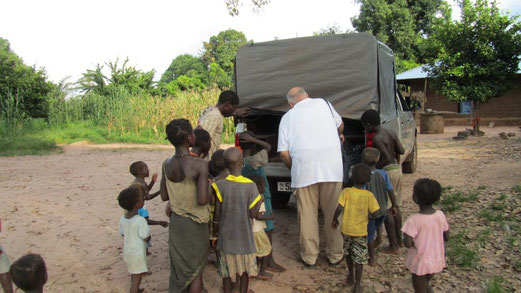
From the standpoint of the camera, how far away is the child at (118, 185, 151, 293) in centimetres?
322

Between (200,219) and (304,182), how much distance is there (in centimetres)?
114

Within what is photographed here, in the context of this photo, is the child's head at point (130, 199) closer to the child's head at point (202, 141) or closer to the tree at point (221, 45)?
the child's head at point (202, 141)

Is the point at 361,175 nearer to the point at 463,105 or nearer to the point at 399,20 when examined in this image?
the point at 463,105

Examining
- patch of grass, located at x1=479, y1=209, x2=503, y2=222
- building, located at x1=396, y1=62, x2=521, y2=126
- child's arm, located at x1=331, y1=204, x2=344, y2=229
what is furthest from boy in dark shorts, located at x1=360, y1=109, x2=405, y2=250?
building, located at x1=396, y1=62, x2=521, y2=126

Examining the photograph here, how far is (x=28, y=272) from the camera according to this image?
2309 millimetres

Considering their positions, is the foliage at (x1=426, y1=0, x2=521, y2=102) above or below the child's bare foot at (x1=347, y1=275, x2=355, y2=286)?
above

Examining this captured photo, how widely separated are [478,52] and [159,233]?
542 inches

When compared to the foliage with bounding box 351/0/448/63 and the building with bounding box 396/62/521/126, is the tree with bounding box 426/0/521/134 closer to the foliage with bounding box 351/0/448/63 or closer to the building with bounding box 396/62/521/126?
the building with bounding box 396/62/521/126

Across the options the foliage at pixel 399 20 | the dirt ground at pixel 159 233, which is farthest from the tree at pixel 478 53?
the foliage at pixel 399 20

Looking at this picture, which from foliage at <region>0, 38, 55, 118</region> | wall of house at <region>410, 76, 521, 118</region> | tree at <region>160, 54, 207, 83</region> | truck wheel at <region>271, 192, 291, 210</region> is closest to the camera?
truck wheel at <region>271, 192, 291, 210</region>

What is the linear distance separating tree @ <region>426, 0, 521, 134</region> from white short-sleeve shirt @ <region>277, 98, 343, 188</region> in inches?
502

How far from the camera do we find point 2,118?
51.0 ft

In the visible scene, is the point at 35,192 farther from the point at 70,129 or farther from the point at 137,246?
the point at 70,129

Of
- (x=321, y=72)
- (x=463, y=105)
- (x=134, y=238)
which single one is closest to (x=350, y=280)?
(x=134, y=238)
